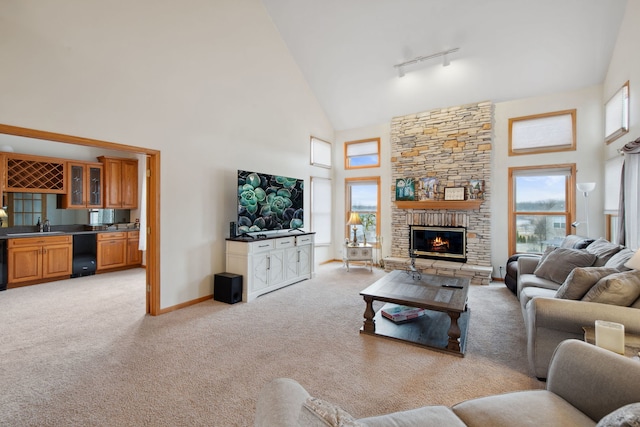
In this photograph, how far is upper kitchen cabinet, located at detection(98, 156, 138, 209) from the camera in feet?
20.2

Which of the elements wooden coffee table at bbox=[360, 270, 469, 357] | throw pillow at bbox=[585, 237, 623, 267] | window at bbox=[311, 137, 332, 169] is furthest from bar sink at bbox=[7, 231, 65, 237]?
throw pillow at bbox=[585, 237, 623, 267]

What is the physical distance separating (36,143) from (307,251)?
5286 millimetres

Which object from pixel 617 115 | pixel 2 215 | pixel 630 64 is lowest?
pixel 2 215

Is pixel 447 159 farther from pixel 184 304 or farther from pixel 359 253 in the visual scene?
pixel 184 304

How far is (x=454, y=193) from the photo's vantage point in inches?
224

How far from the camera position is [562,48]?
14.3 feet

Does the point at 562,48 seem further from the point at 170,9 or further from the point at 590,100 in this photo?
the point at 170,9

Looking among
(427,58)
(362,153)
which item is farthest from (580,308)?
(362,153)

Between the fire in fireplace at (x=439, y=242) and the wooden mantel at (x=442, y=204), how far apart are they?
42 centimetres

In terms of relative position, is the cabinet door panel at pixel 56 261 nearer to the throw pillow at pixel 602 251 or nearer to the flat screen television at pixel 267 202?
the flat screen television at pixel 267 202

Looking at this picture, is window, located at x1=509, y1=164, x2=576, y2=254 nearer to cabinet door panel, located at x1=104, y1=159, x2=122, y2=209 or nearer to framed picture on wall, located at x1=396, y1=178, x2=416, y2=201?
framed picture on wall, located at x1=396, y1=178, x2=416, y2=201

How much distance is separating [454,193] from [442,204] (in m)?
0.30

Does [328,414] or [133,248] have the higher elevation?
[328,414]

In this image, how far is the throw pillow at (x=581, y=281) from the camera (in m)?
2.30
